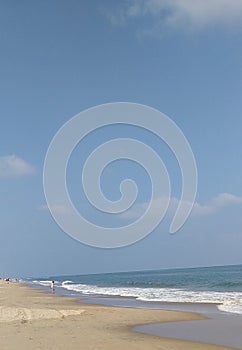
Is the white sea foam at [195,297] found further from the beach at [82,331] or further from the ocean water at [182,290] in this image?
the beach at [82,331]

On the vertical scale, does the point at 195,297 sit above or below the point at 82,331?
above

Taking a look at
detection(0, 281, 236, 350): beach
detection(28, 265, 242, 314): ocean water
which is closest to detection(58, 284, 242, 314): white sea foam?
detection(28, 265, 242, 314): ocean water

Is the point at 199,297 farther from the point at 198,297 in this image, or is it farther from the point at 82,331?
the point at 82,331

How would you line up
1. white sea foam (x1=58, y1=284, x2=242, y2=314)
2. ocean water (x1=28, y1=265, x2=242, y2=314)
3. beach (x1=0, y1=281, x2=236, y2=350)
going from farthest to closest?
ocean water (x1=28, y1=265, x2=242, y2=314)
white sea foam (x1=58, y1=284, x2=242, y2=314)
beach (x1=0, y1=281, x2=236, y2=350)

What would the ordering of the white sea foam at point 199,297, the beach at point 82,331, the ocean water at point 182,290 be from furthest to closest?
the ocean water at point 182,290 → the white sea foam at point 199,297 → the beach at point 82,331

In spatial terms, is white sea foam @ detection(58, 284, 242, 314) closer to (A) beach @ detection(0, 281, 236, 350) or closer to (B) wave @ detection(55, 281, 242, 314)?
(B) wave @ detection(55, 281, 242, 314)

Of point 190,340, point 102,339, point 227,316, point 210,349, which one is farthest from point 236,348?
point 227,316

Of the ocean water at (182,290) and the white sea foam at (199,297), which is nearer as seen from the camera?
the white sea foam at (199,297)

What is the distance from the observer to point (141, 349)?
1178 centimetres

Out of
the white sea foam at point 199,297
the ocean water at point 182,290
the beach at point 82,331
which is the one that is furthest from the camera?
the ocean water at point 182,290

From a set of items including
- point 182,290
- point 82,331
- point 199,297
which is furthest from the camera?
point 182,290

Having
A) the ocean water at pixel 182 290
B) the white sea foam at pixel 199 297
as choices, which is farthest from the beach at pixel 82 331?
the ocean water at pixel 182 290

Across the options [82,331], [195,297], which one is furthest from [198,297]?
[82,331]

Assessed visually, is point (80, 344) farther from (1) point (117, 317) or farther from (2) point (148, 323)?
(1) point (117, 317)
